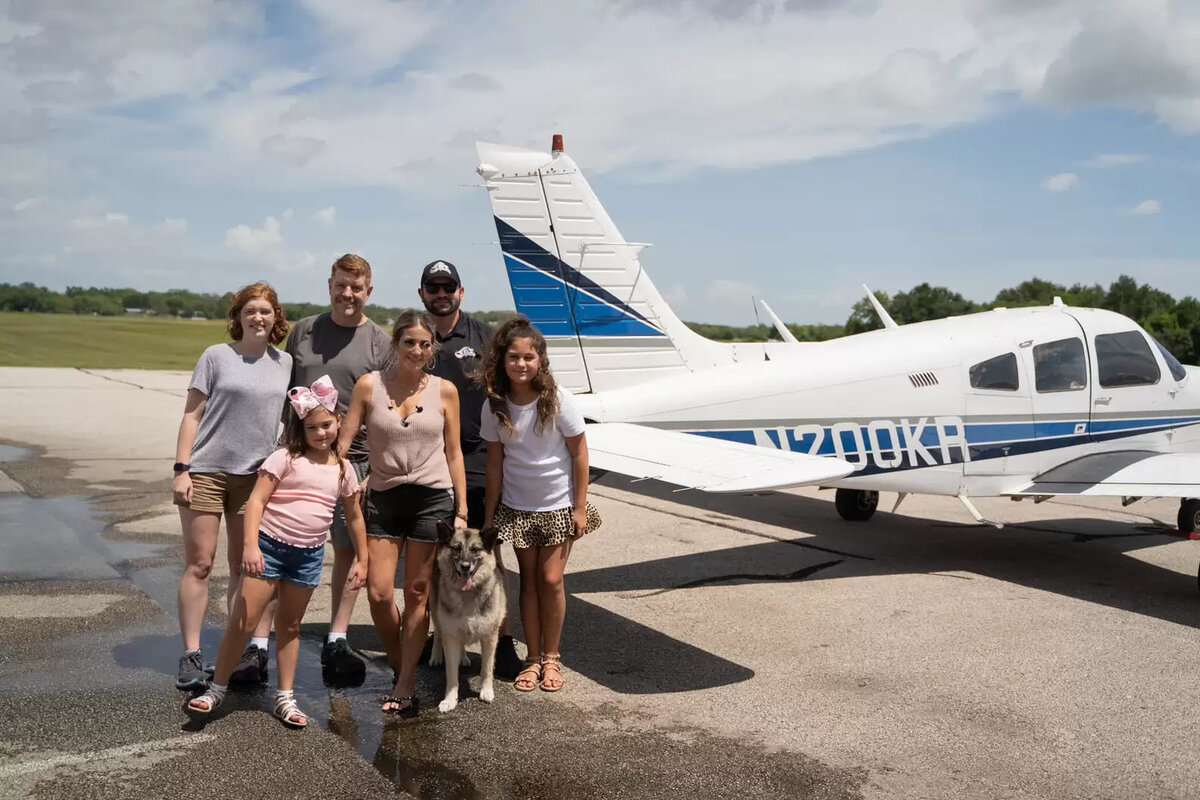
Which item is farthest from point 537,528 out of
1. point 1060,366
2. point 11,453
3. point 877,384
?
point 11,453

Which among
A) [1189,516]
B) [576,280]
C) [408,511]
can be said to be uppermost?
[576,280]

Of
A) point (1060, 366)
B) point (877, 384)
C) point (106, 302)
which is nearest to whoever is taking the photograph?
point (877, 384)

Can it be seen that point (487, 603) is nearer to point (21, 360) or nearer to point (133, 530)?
point (133, 530)

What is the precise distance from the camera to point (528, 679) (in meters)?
5.38

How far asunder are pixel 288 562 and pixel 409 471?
0.71 meters

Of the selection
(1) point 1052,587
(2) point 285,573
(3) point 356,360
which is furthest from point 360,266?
(1) point 1052,587

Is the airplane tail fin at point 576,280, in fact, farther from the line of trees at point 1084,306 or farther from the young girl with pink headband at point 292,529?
the line of trees at point 1084,306

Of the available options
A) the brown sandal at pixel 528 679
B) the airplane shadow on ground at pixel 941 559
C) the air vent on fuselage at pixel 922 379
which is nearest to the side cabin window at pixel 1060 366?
the air vent on fuselage at pixel 922 379

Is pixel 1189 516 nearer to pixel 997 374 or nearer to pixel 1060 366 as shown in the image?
pixel 1060 366

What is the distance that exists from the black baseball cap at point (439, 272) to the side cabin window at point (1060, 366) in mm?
→ 5607

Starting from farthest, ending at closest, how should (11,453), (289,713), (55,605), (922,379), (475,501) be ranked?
(11,453) < (922,379) < (55,605) < (475,501) < (289,713)

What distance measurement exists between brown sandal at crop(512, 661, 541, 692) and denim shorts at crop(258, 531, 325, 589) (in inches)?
49.8

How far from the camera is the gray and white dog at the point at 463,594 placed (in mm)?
4840

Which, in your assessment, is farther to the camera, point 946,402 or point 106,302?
point 106,302
